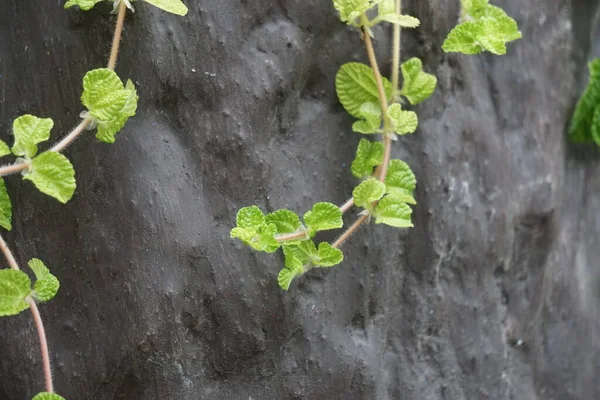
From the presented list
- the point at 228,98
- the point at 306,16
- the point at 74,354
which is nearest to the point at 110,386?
the point at 74,354

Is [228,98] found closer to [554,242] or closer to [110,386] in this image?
[110,386]

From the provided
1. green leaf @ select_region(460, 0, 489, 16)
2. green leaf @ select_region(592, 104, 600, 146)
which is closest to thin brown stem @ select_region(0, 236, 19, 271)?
green leaf @ select_region(460, 0, 489, 16)

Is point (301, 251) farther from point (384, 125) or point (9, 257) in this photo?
point (9, 257)

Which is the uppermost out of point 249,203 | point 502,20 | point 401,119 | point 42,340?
point 502,20

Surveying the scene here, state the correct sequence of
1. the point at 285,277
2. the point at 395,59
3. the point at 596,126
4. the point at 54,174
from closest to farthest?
the point at 54,174
the point at 285,277
the point at 395,59
the point at 596,126

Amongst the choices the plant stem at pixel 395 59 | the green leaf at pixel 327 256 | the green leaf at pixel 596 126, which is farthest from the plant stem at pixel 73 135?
the green leaf at pixel 596 126

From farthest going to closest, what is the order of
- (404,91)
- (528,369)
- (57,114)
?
(528,369) < (404,91) < (57,114)

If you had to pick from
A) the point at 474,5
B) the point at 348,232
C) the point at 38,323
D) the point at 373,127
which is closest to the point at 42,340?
the point at 38,323

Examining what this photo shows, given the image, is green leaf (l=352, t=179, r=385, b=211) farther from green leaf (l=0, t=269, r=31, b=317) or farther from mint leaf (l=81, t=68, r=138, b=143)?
green leaf (l=0, t=269, r=31, b=317)
